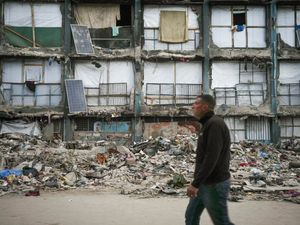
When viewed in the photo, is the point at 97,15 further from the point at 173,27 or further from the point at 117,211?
the point at 117,211

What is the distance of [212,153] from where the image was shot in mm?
3486

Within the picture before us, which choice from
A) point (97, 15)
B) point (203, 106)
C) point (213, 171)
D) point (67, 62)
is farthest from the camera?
point (97, 15)

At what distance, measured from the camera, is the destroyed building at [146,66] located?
20516 mm

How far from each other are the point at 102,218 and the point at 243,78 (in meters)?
16.9

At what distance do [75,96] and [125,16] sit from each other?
5682 millimetres

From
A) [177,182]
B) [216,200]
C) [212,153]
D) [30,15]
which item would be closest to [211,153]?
[212,153]

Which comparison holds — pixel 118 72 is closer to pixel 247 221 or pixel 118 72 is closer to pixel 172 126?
pixel 172 126

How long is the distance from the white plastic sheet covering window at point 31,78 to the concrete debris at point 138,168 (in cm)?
239

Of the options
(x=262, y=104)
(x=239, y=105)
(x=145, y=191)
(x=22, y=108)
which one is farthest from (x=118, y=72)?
(x=145, y=191)

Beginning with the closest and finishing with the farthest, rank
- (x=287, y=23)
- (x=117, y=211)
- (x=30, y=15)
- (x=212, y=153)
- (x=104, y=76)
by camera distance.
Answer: (x=212, y=153)
(x=117, y=211)
(x=30, y=15)
(x=104, y=76)
(x=287, y=23)

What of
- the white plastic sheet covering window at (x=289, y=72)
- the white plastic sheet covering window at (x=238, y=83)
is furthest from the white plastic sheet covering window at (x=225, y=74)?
the white plastic sheet covering window at (x=289, y=72)

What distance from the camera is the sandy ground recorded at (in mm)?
5977

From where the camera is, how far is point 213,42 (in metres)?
21.5

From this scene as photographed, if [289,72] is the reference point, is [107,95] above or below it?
below
